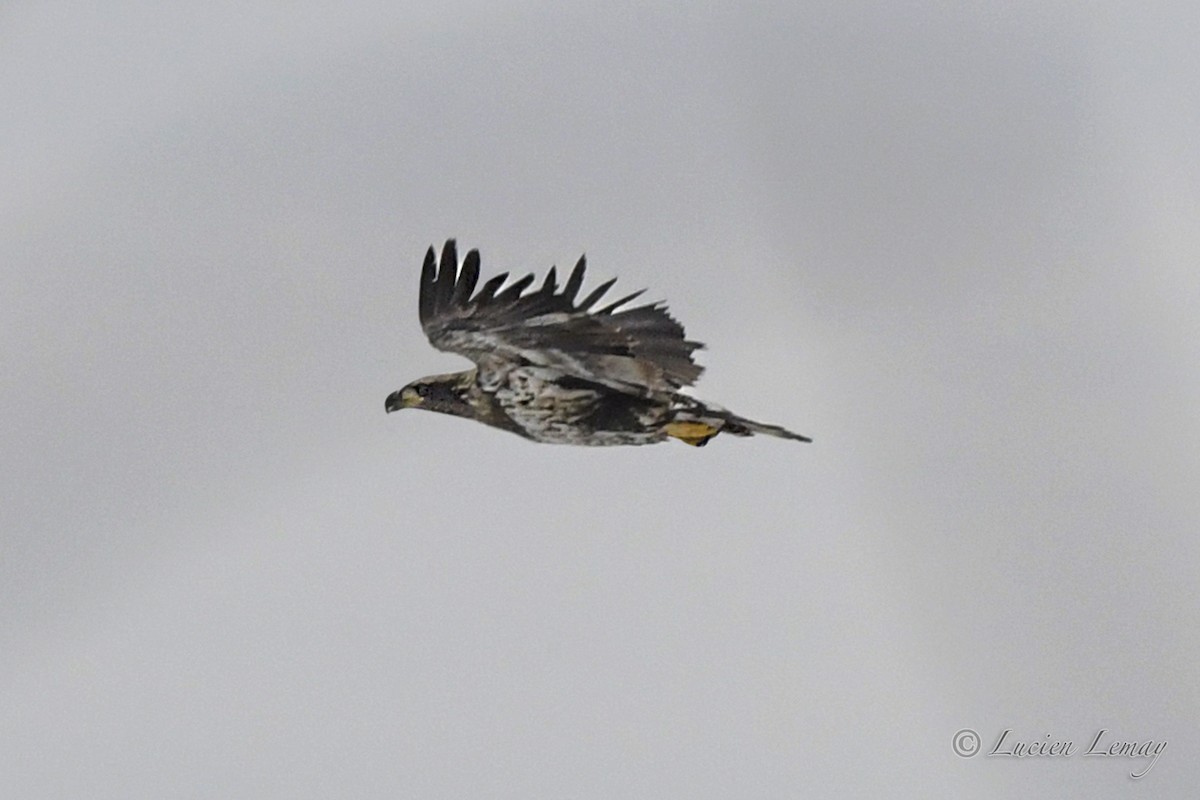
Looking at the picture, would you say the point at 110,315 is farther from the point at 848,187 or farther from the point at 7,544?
the point at 848,187

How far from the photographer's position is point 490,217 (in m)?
Result: 1.98

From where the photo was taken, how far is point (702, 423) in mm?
1867

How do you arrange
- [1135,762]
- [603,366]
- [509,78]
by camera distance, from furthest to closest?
[509,78] < [1135,762] < [603,366]

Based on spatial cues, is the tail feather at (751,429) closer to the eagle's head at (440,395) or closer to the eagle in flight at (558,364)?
the eagle in flight at (558,364)

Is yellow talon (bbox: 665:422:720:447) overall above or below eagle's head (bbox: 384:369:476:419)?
below

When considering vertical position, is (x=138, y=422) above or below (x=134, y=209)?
below

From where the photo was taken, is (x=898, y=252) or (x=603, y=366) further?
(x=898, y=252)

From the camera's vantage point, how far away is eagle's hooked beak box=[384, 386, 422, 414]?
183 centimetres

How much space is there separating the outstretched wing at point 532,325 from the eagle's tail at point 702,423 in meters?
0.08

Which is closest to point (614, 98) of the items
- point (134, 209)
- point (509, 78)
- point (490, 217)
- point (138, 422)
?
point (509, 78)

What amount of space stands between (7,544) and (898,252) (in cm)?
147

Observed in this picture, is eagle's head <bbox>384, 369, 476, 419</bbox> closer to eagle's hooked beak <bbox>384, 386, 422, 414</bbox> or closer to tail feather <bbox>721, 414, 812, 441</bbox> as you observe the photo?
eagle's hooked beak <bbox>384, 386, 422, 414</bbox>

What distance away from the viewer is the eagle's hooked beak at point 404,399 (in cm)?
183

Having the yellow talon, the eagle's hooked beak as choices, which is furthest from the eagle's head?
the yellow talon
